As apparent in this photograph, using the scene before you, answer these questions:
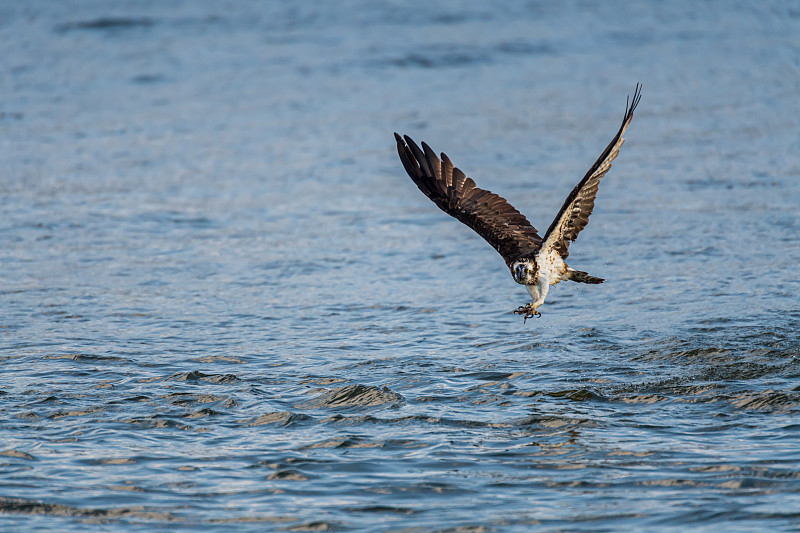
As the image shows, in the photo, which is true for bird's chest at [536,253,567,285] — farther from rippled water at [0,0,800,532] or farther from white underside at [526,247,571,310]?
rippled water at [0,0,800,532]

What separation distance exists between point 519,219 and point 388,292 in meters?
2.08

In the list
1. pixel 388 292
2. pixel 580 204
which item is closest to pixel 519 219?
pixel 580 204

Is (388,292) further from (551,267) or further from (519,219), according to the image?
(551,267)

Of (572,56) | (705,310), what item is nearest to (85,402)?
(705,310)

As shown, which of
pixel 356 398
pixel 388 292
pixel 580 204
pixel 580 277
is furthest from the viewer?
pixel 388 292

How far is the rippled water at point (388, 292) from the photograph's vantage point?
6.31 metres

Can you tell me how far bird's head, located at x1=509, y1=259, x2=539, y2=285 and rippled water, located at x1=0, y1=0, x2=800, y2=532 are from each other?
32.1 inches

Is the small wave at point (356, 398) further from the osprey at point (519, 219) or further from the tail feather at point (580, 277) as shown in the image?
the tail feather at point (580, 277)

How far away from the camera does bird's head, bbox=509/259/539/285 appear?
7699mm

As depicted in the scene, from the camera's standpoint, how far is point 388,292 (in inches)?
407

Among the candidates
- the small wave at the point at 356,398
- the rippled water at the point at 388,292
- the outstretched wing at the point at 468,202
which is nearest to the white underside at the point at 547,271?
the outstretched wing at the point at 468,202

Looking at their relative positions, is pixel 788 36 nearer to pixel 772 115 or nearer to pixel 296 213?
pixel 772 115

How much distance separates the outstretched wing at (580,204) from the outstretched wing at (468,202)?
48 cm

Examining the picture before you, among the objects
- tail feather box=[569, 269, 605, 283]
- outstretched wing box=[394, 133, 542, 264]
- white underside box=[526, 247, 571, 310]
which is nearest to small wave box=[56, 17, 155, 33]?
outstretched wing box=[394, 133, 542, 264]
